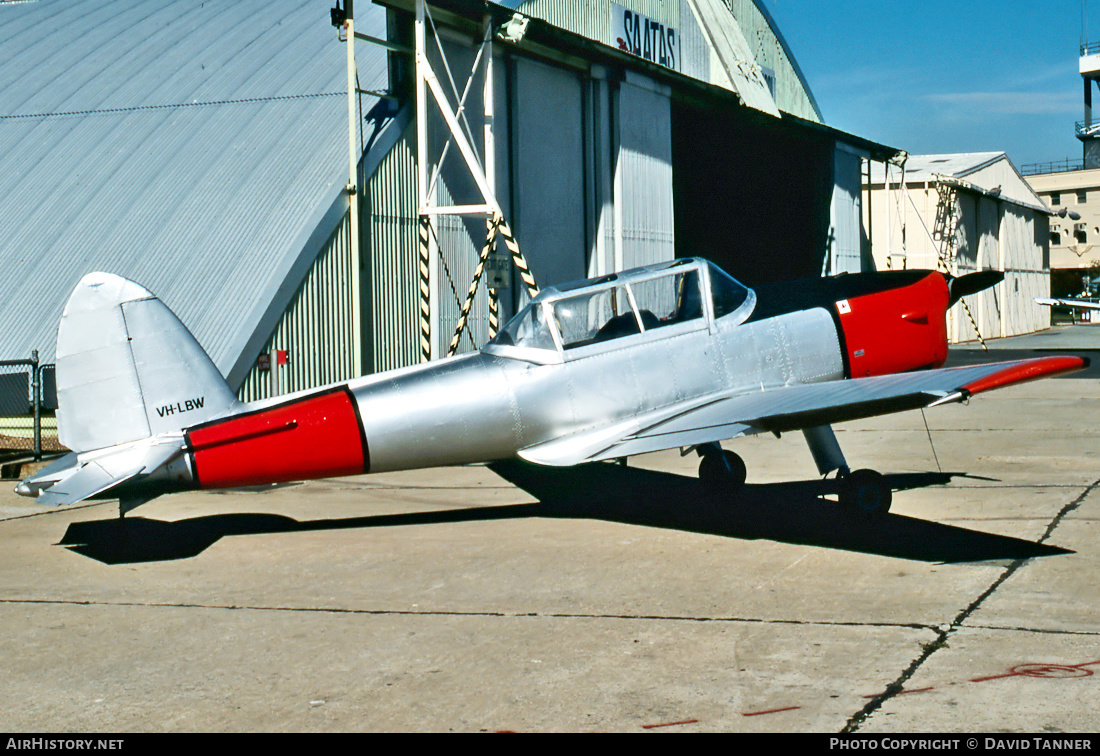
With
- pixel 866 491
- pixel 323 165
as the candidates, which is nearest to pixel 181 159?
pixel 323 165

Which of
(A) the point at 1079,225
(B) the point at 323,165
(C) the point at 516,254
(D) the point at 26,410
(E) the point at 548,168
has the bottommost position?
(D) the point at 26,410

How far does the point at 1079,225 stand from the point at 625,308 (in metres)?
103

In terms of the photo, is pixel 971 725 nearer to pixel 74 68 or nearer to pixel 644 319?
pixel 644 319

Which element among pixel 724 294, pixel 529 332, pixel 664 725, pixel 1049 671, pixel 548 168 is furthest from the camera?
pixel 548 168

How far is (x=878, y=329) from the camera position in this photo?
394 inches

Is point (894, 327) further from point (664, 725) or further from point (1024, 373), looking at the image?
point (664, 725)

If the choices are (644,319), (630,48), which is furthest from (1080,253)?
(644,319)

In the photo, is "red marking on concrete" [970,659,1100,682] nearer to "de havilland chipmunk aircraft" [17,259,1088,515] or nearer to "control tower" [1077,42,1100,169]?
"de havilland chipmunk aircraft" [17,259,1088,515]

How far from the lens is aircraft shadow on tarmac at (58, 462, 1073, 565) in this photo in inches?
320

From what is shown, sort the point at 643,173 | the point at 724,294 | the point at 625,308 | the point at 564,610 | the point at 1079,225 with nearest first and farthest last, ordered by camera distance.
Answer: the point at 564,610, the point at 625,308, the point at 724,294, the point at 643,173, the point at 1079,225

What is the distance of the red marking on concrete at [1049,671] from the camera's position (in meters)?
5.00

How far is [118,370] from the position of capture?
26.9ft

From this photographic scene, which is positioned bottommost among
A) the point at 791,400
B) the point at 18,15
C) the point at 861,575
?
the point at 861,575
